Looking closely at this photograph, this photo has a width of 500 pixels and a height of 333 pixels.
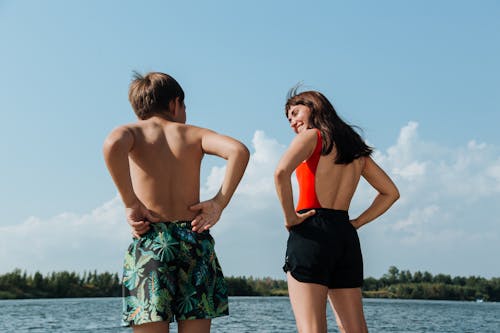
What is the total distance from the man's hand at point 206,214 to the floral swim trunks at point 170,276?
0.07 meters

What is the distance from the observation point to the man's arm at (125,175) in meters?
4.06

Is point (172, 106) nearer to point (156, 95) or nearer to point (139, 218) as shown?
point (156, 95)

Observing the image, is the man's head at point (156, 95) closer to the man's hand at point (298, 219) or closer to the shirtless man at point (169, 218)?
the shirtless man at point (169, 218)

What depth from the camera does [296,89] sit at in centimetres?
525

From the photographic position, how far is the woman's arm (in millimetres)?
5293

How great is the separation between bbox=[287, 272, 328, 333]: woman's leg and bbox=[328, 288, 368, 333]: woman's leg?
0.78ft

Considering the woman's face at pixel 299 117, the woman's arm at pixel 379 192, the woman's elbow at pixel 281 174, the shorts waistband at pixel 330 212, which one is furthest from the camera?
the woman's arm at pixel 379 192

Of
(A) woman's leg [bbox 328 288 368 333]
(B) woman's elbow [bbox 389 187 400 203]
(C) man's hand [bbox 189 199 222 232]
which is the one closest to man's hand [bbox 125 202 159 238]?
(C) man's hand [bbox 189 199 222 232]

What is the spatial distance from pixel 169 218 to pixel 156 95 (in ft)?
2.89

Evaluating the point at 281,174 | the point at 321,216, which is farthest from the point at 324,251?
the point at 281,174

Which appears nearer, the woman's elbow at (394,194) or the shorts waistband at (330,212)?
the shorts waistband at (330,212)

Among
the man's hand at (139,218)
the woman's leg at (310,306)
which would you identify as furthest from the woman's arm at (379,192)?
the man's hand at (139,218)

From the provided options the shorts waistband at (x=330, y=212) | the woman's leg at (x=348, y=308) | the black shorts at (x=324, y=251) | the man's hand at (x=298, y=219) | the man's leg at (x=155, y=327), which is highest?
the shorts waistband at (x=330, y=212)

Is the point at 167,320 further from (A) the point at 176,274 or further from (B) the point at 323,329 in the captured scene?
(B) the point at 323,329
